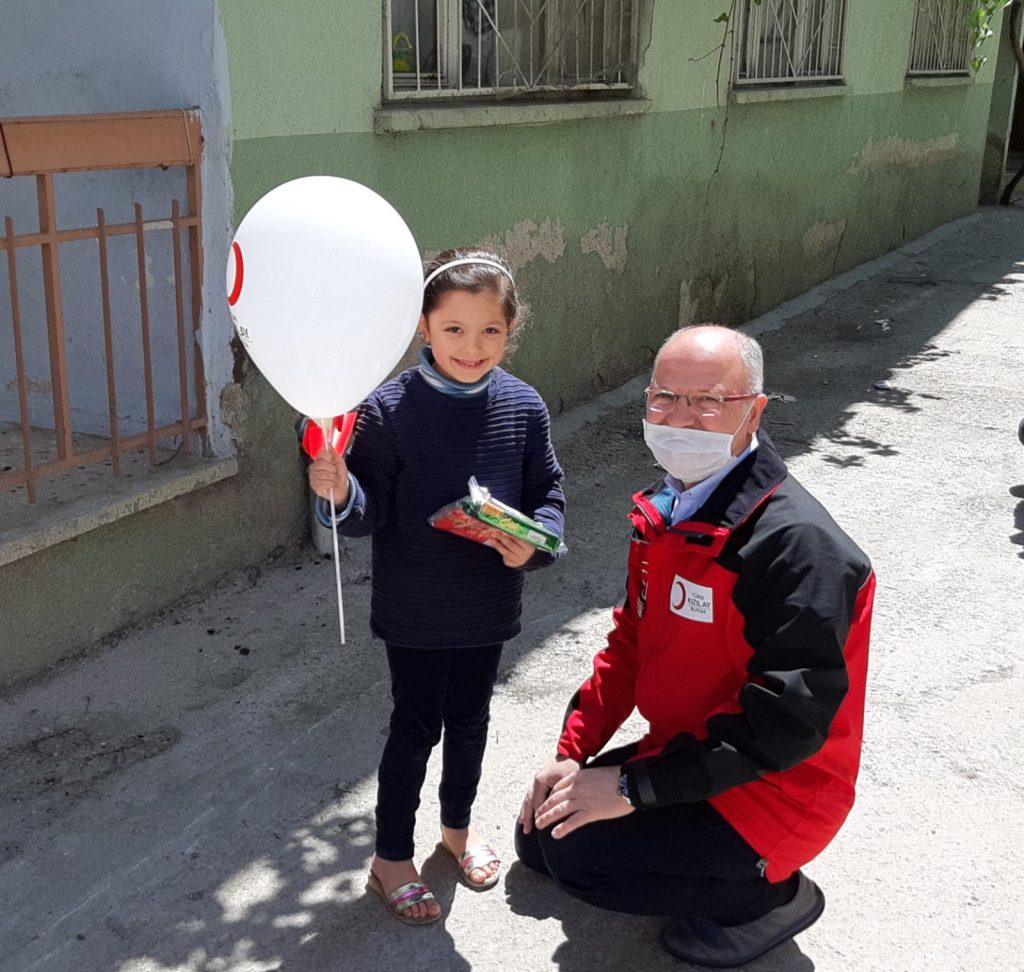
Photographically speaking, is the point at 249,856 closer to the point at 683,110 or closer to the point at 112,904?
the point at 112,904

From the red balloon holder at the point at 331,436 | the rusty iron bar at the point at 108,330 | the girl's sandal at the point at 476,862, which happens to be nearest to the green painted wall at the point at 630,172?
the rusty iron bar at the point at 108,330

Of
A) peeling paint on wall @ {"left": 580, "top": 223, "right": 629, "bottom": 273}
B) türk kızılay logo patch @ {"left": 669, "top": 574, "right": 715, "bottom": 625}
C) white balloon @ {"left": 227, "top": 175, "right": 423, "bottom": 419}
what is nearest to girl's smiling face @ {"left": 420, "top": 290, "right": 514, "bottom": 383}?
white balloon @ {"left": 227, "top": 175, "right": 423, "bottom": 419}

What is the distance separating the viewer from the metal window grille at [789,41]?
7.73 metres

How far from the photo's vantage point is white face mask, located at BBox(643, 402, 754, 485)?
242 cm

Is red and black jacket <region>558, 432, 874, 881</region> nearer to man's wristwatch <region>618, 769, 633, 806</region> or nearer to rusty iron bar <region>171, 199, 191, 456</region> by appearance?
man's wristwatch <region>618, 769, 633, 806</region>

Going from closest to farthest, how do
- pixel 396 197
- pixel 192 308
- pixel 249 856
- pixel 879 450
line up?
pixel 249 856
pixel 192 308
pixel 396 197
pixel 879 450

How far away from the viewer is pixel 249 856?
293cm

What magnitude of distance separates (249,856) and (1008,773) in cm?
194

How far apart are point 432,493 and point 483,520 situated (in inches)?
7.3

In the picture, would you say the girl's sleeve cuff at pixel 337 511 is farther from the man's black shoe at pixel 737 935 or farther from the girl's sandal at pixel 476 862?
the man's black shoe at pixel 737 935

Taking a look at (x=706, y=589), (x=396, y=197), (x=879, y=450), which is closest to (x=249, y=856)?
(x=706, y=589)

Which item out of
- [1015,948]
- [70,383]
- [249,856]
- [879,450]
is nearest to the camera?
[1015,948]

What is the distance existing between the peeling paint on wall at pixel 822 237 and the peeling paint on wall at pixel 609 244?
2.81m

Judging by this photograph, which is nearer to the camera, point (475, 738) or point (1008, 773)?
point (475, 738)
